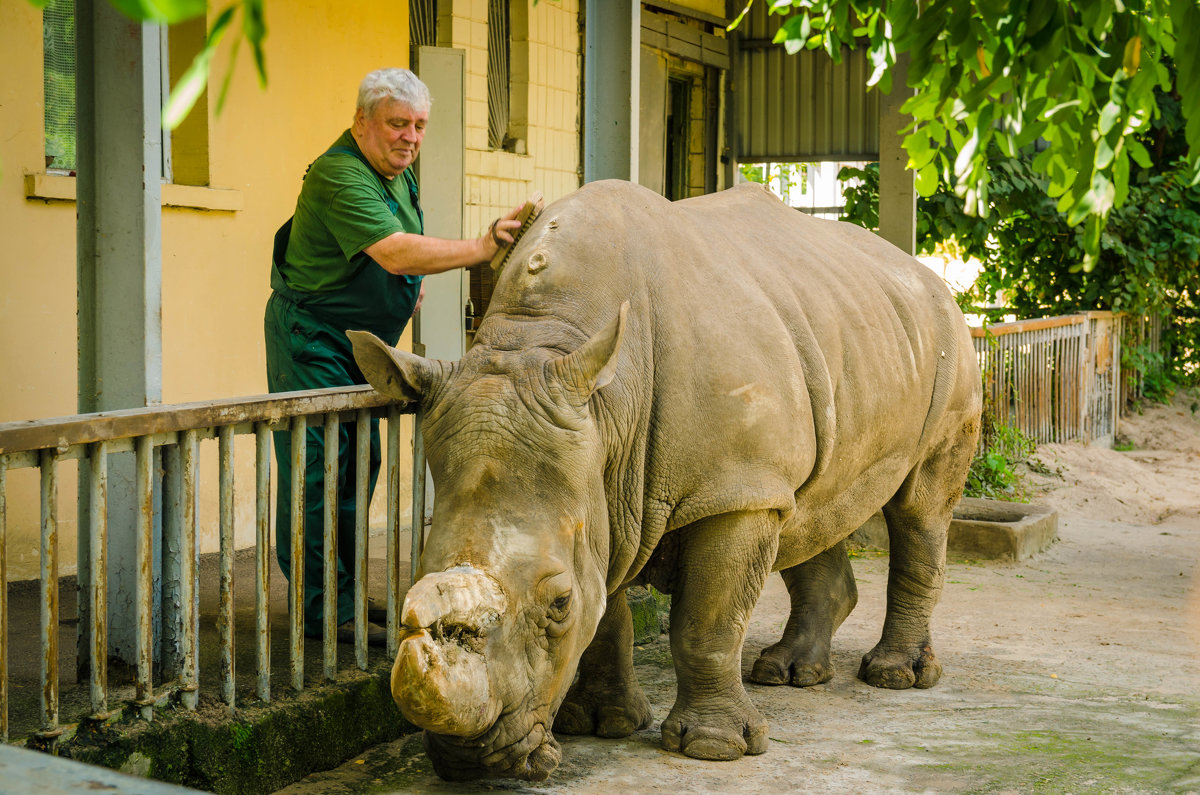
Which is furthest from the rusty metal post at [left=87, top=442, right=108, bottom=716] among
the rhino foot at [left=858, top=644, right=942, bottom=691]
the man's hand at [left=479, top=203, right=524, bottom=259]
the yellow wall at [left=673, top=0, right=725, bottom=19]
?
the yellow wall at [left=673, top=0, right=725, bottom=19]

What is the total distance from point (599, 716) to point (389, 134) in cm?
233

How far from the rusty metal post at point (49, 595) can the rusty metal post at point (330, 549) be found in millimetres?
1081

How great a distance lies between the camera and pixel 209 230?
7.00m

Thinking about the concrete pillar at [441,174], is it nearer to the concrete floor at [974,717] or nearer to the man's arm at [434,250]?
the concrete floor at [974,717]

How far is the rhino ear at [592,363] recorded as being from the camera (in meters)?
3.83

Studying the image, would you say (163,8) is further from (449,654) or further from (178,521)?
(178,521)

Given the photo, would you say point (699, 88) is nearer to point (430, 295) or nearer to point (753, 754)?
point (430, 295)

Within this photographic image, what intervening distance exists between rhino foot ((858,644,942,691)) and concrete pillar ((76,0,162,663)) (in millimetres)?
3170

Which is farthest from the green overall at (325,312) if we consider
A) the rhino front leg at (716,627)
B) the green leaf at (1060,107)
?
the green leaf at (1060,107)

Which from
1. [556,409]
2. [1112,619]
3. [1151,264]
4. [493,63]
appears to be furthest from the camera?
[1151,264]

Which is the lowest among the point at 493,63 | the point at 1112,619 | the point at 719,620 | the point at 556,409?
the point at 1112,619

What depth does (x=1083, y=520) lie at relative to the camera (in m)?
10.5

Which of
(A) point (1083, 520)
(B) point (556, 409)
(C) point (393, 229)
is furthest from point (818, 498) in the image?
(A) point (1083, 520)

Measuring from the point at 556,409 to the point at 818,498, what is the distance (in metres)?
1.58
